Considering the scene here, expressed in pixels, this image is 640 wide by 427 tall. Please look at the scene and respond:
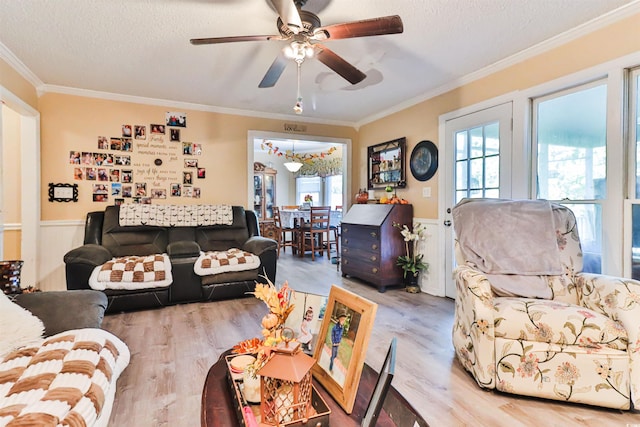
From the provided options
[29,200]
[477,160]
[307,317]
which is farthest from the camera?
[29,200]

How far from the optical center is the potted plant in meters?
3.78

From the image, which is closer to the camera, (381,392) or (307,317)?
(381,392)

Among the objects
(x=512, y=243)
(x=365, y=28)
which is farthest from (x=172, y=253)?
(x=512, y=243)

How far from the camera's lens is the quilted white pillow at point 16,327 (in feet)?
4.54

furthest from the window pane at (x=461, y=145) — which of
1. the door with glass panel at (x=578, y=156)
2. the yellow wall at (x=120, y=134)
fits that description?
the yellow wall at (x=120, y=134)

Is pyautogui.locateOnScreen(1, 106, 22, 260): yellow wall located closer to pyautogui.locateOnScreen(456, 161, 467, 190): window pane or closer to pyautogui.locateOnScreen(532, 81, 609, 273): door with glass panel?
pyautogui.locateOnScreen(456, 161, 467, 190): window pane

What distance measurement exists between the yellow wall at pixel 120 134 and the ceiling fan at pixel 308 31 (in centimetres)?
227

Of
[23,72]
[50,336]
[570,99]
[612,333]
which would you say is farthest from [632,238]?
[23,72]

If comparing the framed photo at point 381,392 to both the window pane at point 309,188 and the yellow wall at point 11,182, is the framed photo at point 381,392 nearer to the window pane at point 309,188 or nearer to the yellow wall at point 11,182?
the yellow wall at point 11,182

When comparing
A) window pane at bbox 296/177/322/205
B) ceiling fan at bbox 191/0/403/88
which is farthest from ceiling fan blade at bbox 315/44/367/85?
window pane at bbox 296/177/322/205

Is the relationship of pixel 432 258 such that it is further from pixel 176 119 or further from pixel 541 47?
pixel 176 119

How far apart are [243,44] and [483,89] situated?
2.29 meters

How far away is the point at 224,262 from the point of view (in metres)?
3.36

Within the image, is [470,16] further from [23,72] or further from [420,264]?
[23,72]
